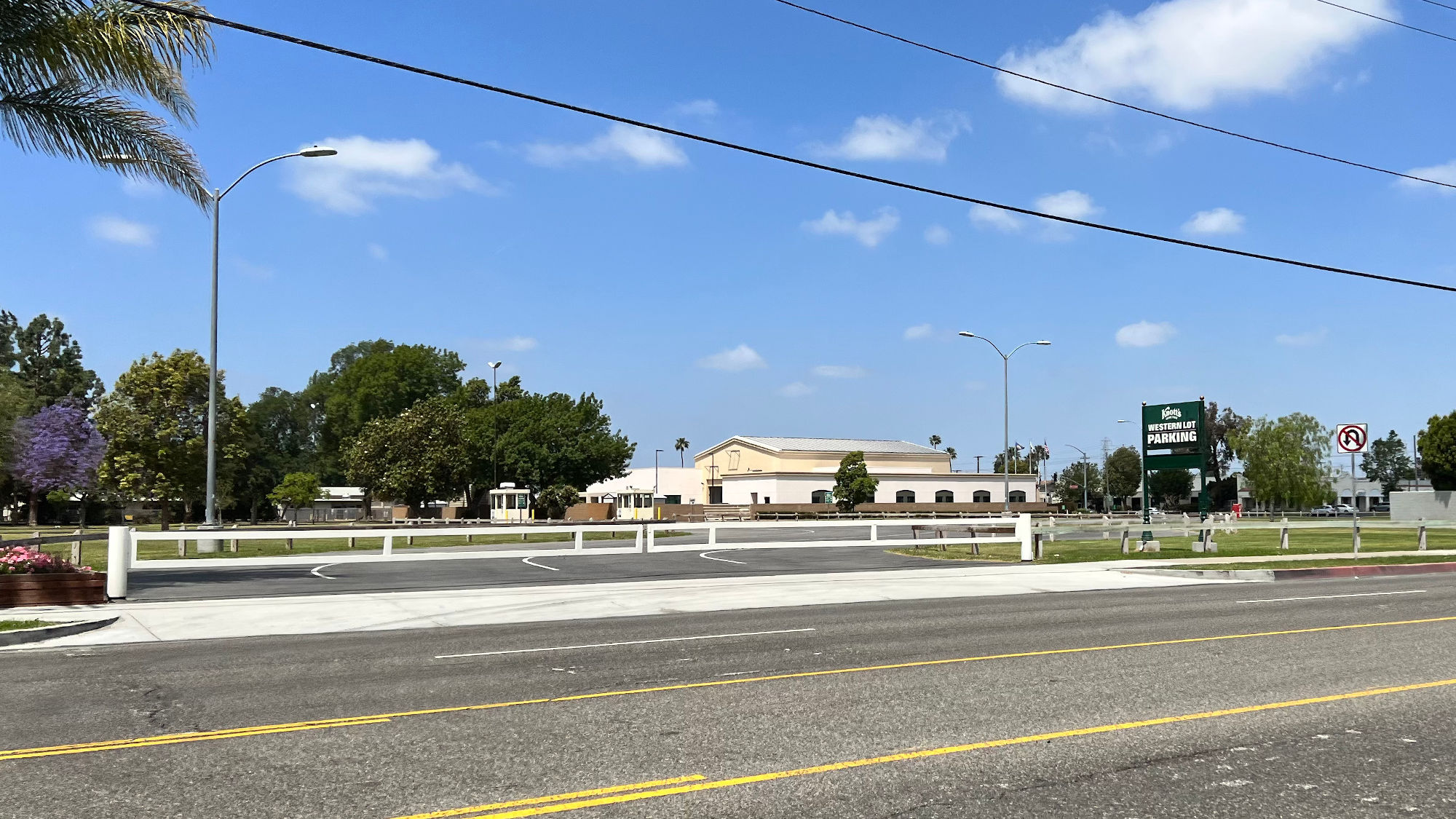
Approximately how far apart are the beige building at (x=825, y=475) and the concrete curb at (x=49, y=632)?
8400 centimetres

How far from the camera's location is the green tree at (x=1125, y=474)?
13800 centimetres

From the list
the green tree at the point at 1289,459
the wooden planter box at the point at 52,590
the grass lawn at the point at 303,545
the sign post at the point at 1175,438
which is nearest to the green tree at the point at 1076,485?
the green tree at the point at 1289,459

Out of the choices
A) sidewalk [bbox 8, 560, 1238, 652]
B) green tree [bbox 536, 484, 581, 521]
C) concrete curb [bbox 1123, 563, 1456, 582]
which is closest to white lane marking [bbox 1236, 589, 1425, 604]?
sidewalk [bbox 8, 560, 1238, 652]

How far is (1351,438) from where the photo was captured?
26.2 m

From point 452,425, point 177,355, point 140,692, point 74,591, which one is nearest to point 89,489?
point 452,425

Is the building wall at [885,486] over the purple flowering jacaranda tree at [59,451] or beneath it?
beneath

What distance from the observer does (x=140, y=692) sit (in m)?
9.49

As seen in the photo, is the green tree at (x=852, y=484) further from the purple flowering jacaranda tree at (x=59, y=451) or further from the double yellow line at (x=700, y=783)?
the double yellow line at (x=700, y=783)

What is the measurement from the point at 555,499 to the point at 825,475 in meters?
29.8

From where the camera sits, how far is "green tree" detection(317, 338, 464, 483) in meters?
109

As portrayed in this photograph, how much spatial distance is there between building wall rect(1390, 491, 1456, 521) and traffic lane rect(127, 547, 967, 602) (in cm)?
5680

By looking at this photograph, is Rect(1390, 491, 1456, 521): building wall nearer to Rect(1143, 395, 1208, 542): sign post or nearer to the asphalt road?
Rect(1143, 395, 1208, 542): sign post

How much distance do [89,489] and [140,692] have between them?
7804 cm

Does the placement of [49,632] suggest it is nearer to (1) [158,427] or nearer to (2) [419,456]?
(1) [158,427]
